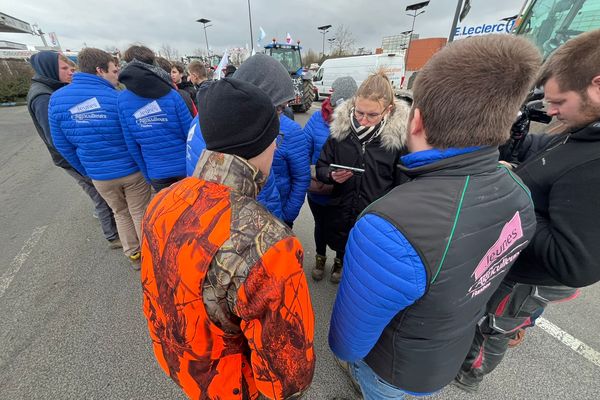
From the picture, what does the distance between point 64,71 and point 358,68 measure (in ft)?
51.3

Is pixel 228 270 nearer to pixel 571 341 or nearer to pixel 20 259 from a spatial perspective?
pixel 571 341

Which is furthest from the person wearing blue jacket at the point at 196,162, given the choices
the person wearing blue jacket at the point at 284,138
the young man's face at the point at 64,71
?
the young man's face at the point at 64,71

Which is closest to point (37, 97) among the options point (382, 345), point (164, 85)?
point (164, 85)

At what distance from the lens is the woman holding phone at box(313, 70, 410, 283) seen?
1.93m

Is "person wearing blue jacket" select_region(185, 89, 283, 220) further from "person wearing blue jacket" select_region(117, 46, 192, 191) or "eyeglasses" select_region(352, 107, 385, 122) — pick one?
"person wearing blue jacket" select_region(117, 46, 192, 191)

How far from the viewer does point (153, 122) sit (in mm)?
2496

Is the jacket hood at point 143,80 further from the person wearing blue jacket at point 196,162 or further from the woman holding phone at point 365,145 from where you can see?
the woman holding phone at point 365,145

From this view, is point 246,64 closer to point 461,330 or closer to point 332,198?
point 332,198

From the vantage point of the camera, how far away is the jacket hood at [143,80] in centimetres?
231

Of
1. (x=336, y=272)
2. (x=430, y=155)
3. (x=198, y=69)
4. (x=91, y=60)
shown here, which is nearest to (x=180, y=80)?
(x=198, y=69)

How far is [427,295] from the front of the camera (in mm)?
912

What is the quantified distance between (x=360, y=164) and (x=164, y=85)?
1.96 metres

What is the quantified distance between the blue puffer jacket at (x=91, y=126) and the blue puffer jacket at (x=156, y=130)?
12cm

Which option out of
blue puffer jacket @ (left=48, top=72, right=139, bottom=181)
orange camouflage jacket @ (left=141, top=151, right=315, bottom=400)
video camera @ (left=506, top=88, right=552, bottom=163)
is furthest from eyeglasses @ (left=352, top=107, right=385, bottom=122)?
blue puffer jacket @ (left=48, top=72, right=139, bottom=181)
